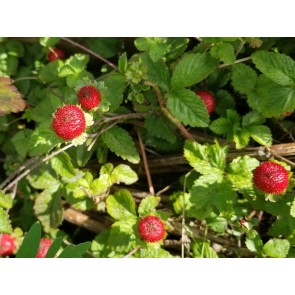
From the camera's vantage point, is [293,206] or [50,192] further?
[50,192]

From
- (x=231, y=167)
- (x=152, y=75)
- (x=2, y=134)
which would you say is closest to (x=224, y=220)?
(x=231, y=167)

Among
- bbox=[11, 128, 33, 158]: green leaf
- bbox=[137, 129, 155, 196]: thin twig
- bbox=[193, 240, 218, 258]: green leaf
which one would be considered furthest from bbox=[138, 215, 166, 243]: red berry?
bbox=[11, 128, 33, 158]: green leaf

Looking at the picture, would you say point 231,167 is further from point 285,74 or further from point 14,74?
point 14,74

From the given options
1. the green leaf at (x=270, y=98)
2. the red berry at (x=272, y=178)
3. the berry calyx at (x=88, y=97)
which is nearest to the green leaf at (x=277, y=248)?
the red berry at (x=272, y=178)

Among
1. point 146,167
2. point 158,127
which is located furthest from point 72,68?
point 146,167

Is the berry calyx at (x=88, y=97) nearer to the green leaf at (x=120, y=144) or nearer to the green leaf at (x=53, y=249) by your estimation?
the green leaf at (x=120, y=144)

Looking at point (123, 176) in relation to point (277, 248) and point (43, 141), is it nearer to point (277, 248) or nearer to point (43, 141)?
point (43, 141)
